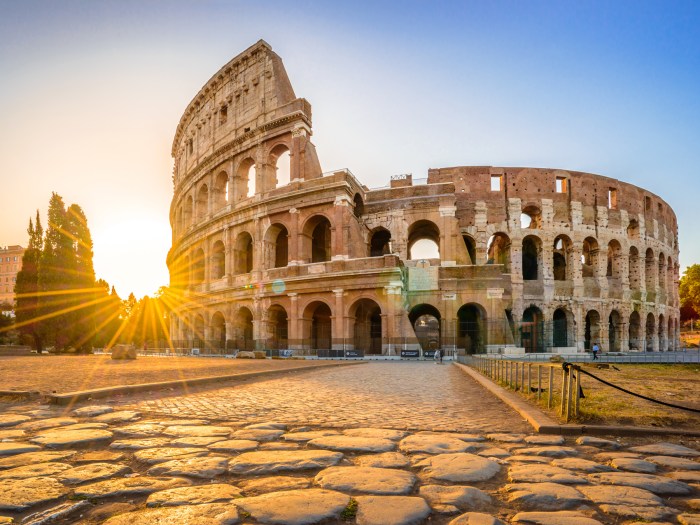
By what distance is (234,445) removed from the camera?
137 inches

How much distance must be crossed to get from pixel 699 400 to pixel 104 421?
739 centimetres

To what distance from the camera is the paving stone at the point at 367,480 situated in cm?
246

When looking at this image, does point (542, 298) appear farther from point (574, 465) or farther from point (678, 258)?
point (574, 465)

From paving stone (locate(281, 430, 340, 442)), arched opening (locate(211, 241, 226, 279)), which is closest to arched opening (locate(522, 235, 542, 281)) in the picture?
arched opening (locate(211, 241, 226, 279))

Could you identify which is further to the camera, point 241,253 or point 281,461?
point 241,253

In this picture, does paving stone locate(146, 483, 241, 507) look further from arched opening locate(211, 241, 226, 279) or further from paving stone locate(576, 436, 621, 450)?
arched opening locate(211, 241, 226, 279)

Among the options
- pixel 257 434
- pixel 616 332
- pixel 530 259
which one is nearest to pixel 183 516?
pixel 257 434

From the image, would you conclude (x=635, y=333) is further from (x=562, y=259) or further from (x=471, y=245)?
(x=471, y=245)

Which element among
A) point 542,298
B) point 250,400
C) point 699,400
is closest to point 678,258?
point 542,298

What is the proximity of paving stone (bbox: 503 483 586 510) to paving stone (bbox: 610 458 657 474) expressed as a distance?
2.50 feet

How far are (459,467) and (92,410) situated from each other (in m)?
4.07

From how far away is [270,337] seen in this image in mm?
26688

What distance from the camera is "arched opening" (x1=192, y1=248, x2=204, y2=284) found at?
32.9 m

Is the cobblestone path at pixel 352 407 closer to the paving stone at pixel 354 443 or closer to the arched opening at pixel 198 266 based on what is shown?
the paving stone at pixel 354 443
